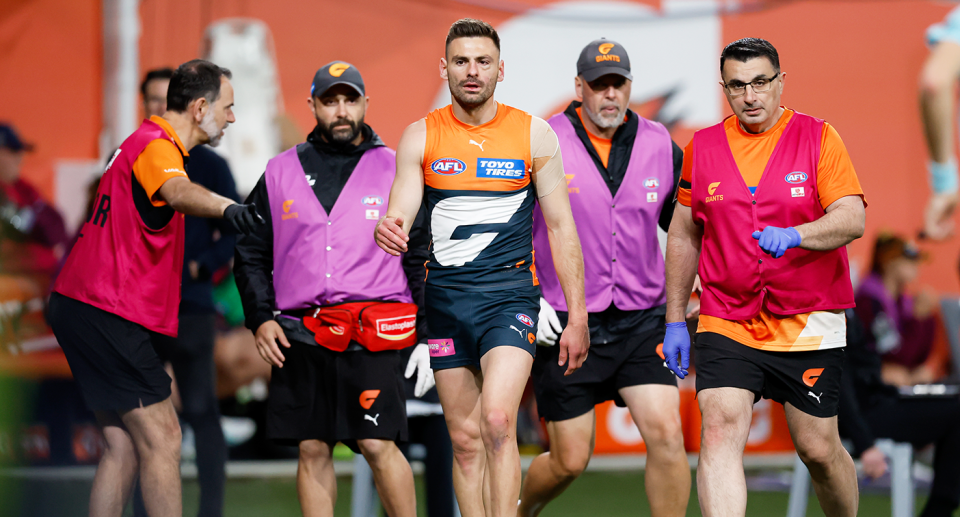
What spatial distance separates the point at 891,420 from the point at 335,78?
3480 millimetres

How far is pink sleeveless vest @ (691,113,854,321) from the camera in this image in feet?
12.4

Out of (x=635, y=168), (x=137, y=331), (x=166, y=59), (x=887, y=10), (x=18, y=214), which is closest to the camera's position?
(x=137, y=331)

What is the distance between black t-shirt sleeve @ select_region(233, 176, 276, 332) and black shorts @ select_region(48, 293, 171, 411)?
0.53 meters

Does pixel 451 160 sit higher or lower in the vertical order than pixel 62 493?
higher

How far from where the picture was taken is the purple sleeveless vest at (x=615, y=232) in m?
4.53

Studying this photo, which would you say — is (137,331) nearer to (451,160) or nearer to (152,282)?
(152,282)

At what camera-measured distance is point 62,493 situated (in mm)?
6539

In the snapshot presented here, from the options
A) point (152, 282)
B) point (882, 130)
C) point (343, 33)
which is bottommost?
point (152, 282)

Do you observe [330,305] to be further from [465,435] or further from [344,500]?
[344,500]

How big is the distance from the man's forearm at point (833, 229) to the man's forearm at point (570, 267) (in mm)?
867

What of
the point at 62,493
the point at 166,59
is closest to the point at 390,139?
the point at 166,59

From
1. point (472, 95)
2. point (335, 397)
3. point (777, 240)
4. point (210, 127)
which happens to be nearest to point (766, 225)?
point (777, 240)

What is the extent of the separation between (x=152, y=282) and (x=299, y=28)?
4.91 meters

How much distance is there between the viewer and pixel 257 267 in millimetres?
→ 4555
